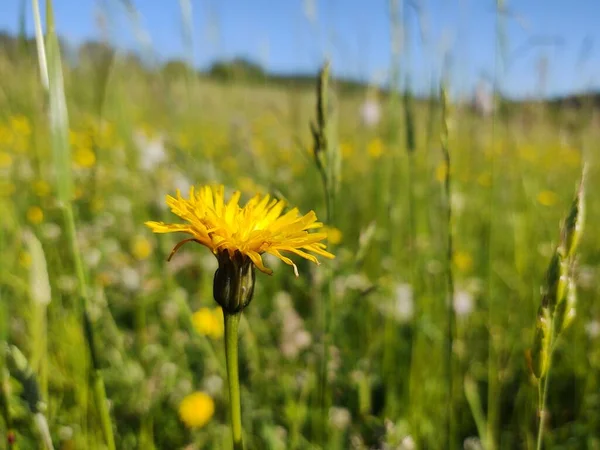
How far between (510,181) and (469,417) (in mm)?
2375

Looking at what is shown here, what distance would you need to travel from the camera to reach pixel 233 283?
0.58m

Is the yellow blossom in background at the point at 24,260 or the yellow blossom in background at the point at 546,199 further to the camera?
the yellow blossom in background at the point at 546,199

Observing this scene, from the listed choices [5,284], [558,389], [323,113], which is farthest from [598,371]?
[5,284]

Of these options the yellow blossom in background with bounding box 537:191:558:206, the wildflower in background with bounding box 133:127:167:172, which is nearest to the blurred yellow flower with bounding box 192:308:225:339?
the wildflower in background with bounding box 133:127:167:172

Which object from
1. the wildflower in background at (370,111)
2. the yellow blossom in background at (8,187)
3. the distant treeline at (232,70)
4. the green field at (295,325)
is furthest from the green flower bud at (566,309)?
the wildflower in background at (370,111)

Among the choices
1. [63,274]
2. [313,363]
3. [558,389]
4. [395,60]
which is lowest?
[558,389]

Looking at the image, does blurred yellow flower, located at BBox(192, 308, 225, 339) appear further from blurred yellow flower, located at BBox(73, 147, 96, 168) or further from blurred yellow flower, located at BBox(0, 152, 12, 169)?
blurred yellow flower, located at BBox(0, 152, 12, 169)

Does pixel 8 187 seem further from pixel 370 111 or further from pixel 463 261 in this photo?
pixel 463 261

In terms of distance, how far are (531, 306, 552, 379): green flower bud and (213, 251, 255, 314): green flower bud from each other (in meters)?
0.32

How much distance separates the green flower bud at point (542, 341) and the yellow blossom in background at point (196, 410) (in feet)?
2.97

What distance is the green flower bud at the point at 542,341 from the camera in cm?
53

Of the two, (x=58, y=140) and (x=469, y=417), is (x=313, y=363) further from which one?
(x=58, y=140)

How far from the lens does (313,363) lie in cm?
145

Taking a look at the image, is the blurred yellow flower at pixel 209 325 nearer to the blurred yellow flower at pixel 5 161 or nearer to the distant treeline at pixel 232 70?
the distant treeline at pixel 232 70
